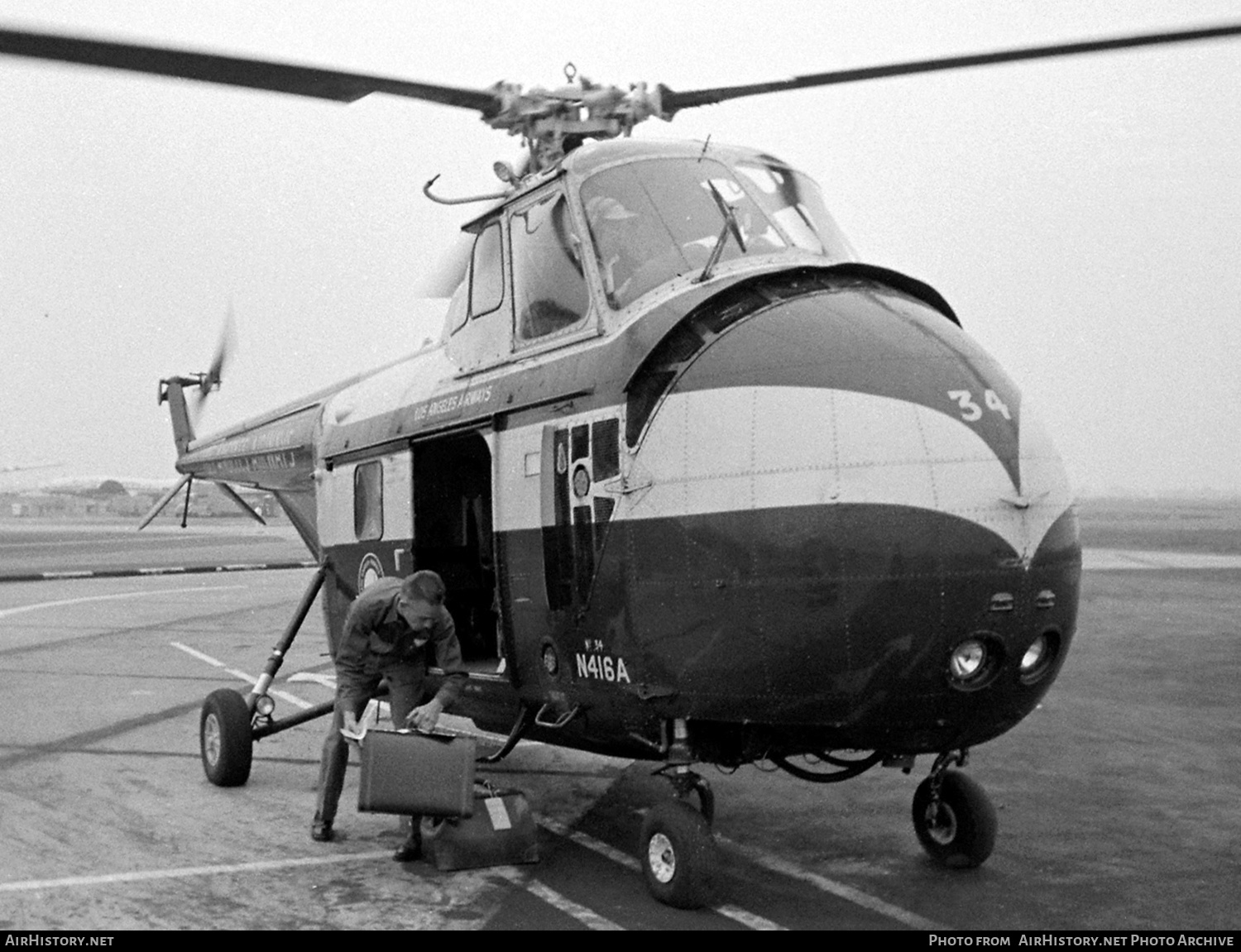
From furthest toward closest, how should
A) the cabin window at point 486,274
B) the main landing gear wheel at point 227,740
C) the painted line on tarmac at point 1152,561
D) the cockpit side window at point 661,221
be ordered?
1. the painted line on tarmac at point 1152,561
2. the main landing gear wheel at point 227,740
3. the cabin window at point 486,274
4. the cockpit side window at point 661,221

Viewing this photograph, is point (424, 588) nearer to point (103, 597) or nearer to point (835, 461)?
point (835, 461)

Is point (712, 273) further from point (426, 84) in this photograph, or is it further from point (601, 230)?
point (426, 84)

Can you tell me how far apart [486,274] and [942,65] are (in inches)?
121

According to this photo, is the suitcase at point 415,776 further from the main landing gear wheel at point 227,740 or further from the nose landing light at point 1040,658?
the nose landing light at point 1040,658

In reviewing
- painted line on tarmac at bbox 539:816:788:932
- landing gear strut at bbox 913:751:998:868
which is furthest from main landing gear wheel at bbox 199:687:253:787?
landing gear strut at bbox 913:751:998:868

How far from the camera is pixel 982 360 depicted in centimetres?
577

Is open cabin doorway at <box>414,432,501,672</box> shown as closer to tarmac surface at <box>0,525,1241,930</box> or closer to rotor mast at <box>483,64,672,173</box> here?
tarmac surface at <box>0,525,1241,930</box>

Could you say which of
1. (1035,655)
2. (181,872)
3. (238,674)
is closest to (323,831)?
(181,872)

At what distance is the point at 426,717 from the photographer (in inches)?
268

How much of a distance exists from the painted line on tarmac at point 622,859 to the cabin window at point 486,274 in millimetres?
3243

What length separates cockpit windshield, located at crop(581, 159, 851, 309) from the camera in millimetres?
6484

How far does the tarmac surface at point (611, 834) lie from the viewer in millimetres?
5953

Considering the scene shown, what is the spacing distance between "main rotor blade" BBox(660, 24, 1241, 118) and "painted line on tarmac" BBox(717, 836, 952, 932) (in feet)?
13.1

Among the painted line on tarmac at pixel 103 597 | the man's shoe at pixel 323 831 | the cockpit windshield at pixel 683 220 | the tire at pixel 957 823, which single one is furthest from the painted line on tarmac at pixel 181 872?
the painted line on tarmac at pixel 103 597
